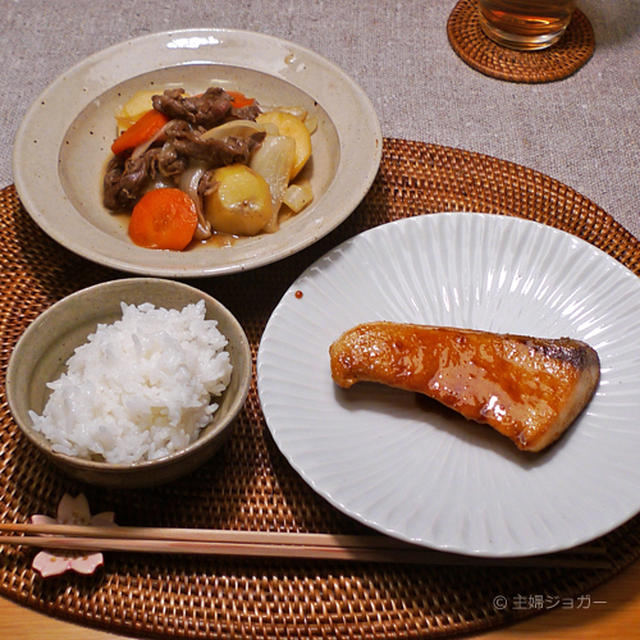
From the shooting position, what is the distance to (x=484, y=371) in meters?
1.56

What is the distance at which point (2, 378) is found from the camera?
173 cm

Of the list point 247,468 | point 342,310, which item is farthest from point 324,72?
point 247,468

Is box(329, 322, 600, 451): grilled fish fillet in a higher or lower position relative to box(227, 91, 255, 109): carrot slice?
higher

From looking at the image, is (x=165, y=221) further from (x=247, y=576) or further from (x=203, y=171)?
(x=247, y=576)

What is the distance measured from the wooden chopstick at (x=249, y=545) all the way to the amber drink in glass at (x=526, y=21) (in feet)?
7.27

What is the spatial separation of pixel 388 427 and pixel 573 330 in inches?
22.8

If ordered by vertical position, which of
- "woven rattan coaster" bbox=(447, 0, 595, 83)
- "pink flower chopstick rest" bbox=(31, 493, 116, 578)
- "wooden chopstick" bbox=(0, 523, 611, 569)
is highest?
"woven rattan coaster" bbox=(447, 0, 595, 83)

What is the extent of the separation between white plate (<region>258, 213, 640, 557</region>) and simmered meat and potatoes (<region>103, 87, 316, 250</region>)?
0.35 metres

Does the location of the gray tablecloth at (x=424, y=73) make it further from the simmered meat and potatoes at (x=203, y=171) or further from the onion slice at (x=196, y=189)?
the onion slice at (x=196, y=189)

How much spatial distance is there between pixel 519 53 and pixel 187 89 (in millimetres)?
1463

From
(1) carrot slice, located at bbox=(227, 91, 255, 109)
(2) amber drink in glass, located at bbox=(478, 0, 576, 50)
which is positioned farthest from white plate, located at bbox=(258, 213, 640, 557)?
(2) amber drink in glass, located at bbox=(478, 0, 576, 50)

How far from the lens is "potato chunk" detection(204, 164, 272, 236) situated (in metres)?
1.98

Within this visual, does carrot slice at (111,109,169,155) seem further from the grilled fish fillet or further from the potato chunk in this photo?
the grilled fish fillet

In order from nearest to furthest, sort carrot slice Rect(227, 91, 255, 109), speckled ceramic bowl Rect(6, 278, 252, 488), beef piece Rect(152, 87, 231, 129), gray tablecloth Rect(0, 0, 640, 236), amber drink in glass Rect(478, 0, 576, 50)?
speckled ceramic bowl Rect(6, 278, 252, 488), beef piece Rect(152, 87, 231, 129), carrot slice Rect(227, 91, 255, 109), gray tablecloth Rect(0, 0, 640, 236), amber drink in glass Rect(478, 0, 576, 50)
